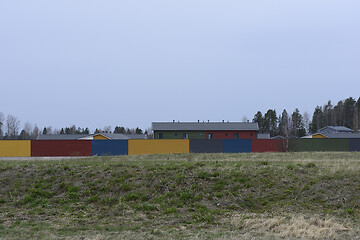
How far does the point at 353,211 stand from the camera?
10.2 metres

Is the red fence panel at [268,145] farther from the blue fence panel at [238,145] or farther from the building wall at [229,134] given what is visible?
the building wall at [229,134]

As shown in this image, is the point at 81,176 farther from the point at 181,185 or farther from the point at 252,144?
the point at 252,144

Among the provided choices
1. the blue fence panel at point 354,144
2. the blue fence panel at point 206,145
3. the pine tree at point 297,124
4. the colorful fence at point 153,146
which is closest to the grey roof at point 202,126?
the colorful fence at point 153,146

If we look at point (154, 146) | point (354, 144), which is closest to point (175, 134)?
point (154, 146)

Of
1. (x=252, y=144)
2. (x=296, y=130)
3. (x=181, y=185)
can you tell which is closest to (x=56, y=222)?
(x=181, y=185)

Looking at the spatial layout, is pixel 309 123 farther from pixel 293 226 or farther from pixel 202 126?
pixel 293 226

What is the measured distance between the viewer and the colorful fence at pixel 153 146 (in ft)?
116

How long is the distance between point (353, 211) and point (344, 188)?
1536mm

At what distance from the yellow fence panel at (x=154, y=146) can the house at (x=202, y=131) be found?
18.1 metres

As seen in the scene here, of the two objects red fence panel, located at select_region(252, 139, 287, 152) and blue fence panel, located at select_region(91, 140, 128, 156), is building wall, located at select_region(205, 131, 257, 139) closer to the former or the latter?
red fence panel, located at select_region(252, 139, 287, 152)

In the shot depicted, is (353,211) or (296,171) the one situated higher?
(296,171)

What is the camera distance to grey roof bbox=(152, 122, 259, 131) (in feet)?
185

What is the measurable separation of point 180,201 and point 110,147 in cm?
2640

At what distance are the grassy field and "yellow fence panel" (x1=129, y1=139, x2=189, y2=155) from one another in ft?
72.6
